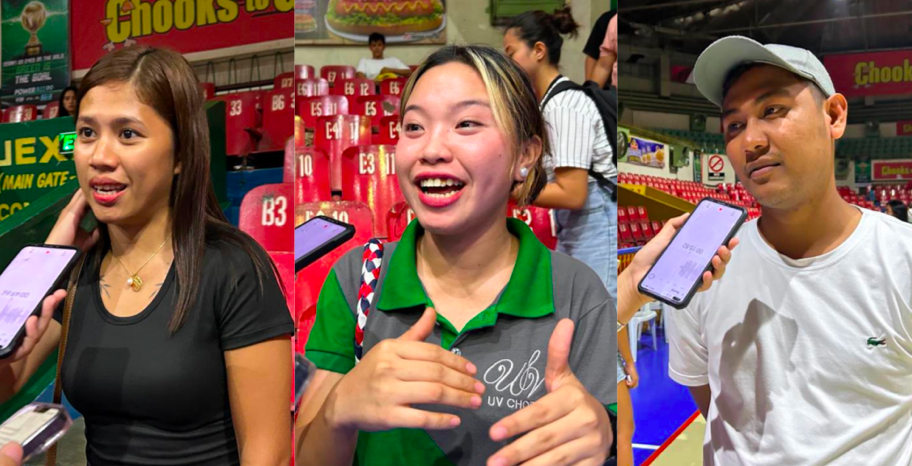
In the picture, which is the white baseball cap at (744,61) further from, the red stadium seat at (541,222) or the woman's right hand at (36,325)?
the woman's right hand at (36,325)

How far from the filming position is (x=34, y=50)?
1365 mm

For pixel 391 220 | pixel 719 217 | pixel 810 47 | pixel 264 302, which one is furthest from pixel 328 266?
pixel 810 47

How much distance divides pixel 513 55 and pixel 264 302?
1.85 feet

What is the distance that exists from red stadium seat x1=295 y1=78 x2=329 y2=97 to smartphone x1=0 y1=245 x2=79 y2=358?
515mm

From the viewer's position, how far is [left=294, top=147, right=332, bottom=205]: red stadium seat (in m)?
0.87

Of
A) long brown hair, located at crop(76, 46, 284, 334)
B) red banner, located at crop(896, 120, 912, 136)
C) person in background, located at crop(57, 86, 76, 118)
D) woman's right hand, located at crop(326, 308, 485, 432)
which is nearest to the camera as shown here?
woman's right hand, located at crop(326, 308, 485, 432)

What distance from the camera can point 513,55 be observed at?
0.73 meters

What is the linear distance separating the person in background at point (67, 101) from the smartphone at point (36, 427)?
61cm

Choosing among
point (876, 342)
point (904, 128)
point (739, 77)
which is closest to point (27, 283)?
point (739, 77)

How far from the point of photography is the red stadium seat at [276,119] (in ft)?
4.09

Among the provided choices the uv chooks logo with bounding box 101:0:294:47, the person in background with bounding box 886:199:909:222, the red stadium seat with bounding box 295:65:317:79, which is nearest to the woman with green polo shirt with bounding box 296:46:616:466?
the red stadium seat with bounding box 295:65:317:79

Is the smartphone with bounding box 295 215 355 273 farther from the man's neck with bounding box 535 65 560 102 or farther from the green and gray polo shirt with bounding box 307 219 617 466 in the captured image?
the man's neck with bounding box 535 65 560 102

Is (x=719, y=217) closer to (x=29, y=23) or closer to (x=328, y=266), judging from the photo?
(x=328, y=266)

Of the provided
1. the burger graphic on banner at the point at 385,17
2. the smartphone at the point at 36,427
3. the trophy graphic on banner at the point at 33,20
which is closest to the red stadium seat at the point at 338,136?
the burger graphic on banner at the point at 385,17
